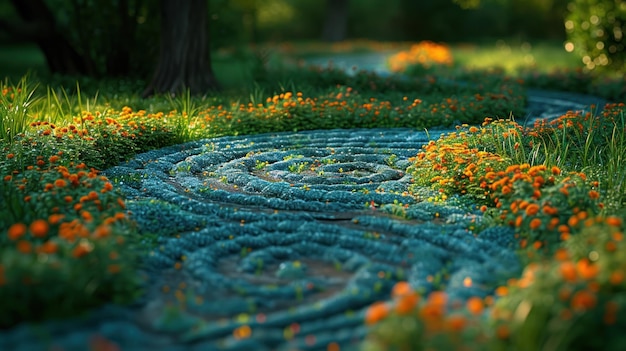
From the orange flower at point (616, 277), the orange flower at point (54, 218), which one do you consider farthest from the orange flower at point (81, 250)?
the orange flower at point (616, 277)

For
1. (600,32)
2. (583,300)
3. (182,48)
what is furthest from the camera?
(600,32)

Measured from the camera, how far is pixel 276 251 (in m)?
4.35

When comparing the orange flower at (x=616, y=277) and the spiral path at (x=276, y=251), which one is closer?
the orange flower at (x=616, y=277)

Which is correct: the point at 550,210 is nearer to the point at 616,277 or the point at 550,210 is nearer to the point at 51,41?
the point at 616,277

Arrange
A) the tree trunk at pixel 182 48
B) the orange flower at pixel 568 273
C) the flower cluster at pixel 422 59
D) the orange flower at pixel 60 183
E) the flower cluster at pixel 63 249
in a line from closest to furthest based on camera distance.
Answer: the orange flower at pixel 568 273
the flower cluster at pixel 63 249
the orange flower at pixel 60 183
the tree trunk at pixel 182 48
the flower cluster at pixel 422 59

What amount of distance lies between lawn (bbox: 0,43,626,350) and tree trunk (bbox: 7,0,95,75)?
9.99 feet

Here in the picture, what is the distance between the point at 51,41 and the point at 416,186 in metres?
8.58

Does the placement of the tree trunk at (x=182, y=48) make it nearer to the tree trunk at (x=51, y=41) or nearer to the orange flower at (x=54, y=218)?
the tree trunk at (x=51, y=41)

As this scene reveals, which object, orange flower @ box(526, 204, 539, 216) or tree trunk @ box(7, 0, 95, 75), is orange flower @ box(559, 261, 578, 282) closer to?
orange flower @ box(526, 204, 539, 216)

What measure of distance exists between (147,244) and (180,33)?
6.26m

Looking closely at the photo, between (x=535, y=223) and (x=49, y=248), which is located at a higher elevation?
(x=49, y=248)

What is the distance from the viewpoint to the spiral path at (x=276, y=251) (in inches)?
129

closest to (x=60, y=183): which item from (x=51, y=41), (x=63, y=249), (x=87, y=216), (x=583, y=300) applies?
(x=87, y=216)

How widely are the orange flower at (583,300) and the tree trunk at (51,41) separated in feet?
34.5
